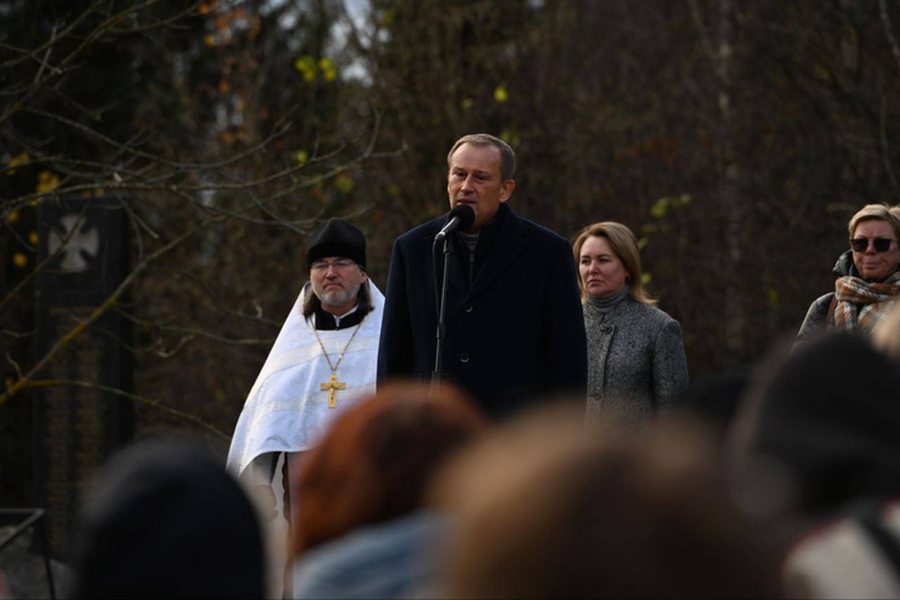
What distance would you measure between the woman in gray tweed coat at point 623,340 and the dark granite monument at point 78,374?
7.39 m

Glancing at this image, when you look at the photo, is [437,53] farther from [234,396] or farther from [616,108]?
[234,396]

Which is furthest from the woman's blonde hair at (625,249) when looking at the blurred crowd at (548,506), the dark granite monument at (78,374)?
the dark granite monument at (78,374)

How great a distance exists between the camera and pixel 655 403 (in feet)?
25.0

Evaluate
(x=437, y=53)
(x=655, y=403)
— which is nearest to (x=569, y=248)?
(x=655, y=403)

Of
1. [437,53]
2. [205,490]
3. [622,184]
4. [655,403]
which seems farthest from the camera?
[622,184]

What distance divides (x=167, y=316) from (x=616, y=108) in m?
6.62

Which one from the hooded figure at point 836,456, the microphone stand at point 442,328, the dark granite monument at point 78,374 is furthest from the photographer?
the dark granite monument at point 78,374

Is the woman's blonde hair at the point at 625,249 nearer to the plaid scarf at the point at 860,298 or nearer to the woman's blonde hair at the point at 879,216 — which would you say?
the plaid scarf at the point at 860,298

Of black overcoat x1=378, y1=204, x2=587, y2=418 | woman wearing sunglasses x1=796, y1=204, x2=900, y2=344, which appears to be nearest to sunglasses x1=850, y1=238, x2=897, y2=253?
woman wearing sunglasses x1=796, y1=204, x2=900, y2=344

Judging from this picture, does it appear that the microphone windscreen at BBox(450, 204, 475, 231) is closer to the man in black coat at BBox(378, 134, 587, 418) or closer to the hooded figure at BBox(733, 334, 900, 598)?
the man in black coat at BBox(378, 134, 587, 418)

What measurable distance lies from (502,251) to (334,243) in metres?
1.36

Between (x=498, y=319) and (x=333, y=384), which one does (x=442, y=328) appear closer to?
(x=498, y=319)

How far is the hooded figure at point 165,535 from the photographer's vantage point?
6.81ft

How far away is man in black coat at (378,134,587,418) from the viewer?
265 inches
